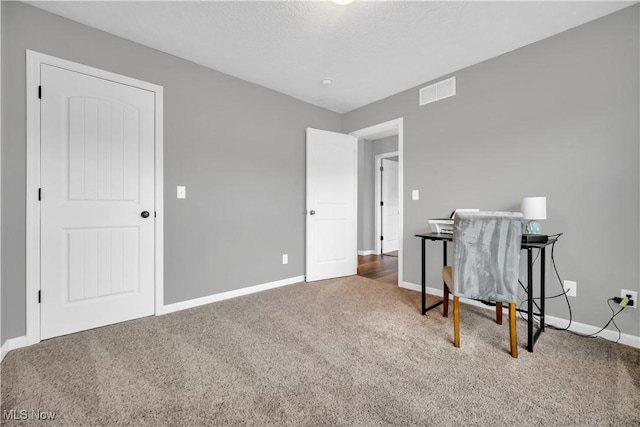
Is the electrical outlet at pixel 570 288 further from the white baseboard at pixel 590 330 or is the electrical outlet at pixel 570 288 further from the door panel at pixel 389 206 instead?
the door panel at pixel 389 206

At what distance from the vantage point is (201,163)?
8.52 ft

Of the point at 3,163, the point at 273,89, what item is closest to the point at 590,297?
the point at 273,89

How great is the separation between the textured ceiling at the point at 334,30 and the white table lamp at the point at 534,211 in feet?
4.48

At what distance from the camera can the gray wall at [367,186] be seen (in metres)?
5.35

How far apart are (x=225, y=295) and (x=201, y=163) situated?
1.39 metres

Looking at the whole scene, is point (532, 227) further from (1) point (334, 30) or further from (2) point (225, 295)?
(2) point (225, 295)

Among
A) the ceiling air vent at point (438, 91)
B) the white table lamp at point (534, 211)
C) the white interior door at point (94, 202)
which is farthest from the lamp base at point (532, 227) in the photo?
the white interior door at point (94, 202)

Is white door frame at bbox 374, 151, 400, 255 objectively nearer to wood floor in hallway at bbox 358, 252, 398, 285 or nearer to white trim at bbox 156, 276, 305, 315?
wood floor in hallway at bbox 358, 252, 398, 285

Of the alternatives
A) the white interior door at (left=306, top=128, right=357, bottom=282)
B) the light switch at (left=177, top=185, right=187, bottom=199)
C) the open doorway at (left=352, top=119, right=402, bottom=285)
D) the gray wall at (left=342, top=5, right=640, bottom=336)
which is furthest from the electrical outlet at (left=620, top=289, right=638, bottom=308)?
the light switch at (left=177, top=185, right=187, bottom=199)

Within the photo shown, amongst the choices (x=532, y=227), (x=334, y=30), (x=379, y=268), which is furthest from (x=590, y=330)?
(x=334, y=30)

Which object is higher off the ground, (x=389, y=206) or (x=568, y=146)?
(x=568, y=146)

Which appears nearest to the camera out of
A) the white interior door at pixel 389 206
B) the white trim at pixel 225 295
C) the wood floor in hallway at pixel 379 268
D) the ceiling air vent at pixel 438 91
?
the white trim at pixel 225 295

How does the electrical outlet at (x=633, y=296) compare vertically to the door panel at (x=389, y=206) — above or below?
below

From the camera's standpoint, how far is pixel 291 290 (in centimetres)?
304
